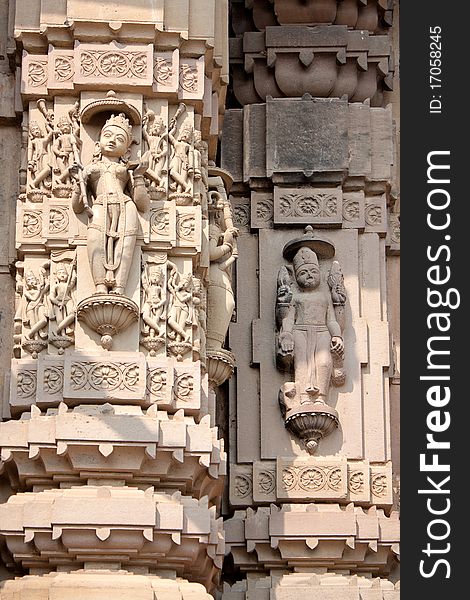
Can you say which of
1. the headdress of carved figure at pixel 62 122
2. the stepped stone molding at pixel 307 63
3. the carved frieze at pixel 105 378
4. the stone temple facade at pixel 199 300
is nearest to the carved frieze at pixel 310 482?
the stone temple facade at pixel 199 300

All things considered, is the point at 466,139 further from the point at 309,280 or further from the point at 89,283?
the point at 89,283

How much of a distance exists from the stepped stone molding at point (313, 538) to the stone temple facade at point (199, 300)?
0.02 m

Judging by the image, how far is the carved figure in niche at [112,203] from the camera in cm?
1764

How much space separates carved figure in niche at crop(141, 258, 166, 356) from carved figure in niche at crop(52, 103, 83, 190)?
1040mm

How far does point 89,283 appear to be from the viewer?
1775 cm

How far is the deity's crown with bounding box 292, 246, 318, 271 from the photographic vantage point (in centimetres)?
1989

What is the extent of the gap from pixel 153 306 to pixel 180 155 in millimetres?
1465

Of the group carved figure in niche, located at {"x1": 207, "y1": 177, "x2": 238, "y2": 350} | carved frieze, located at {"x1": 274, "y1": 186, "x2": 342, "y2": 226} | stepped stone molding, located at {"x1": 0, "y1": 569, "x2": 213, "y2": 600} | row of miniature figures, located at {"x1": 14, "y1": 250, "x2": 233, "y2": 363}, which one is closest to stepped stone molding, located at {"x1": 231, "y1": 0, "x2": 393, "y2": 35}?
carved frieze, located at {"x1": 274, "y1": 186, "x2": 342, "y2": 226}

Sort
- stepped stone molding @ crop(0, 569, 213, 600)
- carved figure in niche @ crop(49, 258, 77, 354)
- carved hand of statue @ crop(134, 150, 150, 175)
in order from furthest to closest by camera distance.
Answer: carved hand of statue @ crop(134, 150, 150, 175)
carved figure in niche @ crop(49, 258, 77, 354)
stepped stone molding @ crop(0, 569, 213, 600)

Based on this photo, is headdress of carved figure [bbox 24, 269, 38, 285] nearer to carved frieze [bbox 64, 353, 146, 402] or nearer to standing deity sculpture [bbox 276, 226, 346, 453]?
carved frieze [bbox 64, 353, 146, 402]

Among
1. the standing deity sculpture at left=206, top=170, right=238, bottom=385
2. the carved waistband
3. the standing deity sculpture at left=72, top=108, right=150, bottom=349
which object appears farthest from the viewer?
Result: the carved waistband

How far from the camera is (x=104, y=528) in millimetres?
16859

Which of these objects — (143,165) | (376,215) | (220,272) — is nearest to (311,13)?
(376,215)

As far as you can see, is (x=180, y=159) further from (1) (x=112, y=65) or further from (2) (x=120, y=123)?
(1) (x=112, y=65)
